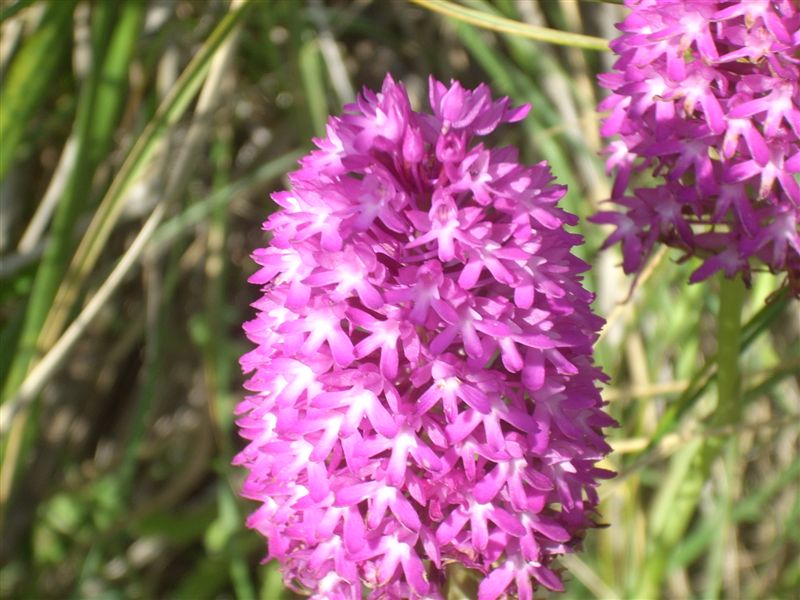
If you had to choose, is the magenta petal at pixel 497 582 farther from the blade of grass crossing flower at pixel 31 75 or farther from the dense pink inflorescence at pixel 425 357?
the blade of grass crossing flower at pixel 31 75

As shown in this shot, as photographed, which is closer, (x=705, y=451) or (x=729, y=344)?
(x=729, y=344)

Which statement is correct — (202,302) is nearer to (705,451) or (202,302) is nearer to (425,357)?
(705,451)

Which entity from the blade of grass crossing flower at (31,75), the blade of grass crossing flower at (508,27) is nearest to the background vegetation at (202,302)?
the blade of grass crossing flower at (31,75)

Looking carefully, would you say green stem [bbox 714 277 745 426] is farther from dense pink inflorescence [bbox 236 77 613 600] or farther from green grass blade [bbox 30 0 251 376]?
green grass blade [bbox 30 0 251 376]

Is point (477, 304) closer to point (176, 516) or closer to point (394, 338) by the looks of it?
point (394, 338)

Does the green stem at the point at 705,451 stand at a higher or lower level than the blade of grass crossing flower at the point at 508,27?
lower

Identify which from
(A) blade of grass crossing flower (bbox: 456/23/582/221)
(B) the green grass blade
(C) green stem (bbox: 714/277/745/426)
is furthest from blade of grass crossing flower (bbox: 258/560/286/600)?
(C) green stem (bbox: 714/277/745/426)

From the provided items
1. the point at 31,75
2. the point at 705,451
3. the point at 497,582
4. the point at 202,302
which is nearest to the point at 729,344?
the point at 705,451
